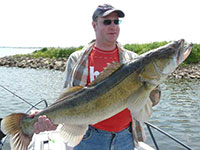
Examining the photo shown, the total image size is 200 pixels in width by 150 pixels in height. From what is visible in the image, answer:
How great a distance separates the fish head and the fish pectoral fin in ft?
3.34

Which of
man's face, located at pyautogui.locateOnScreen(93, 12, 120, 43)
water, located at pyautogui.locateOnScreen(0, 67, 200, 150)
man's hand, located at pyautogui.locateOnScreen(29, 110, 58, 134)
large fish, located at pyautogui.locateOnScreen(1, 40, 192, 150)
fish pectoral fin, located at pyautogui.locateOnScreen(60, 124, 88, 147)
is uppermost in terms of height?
man's face, located at pyautogui.locateOnScreen(93, 12, 120, 43)

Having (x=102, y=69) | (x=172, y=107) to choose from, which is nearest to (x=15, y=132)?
(x=102, y=69)

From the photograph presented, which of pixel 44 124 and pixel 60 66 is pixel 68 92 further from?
pixel 60 66

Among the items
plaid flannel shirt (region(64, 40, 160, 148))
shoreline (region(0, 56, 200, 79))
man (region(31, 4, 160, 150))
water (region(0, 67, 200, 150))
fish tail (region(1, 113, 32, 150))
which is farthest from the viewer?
shoreline (region(0, 56, 200, 79))

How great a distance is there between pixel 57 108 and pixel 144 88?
44.1 inches

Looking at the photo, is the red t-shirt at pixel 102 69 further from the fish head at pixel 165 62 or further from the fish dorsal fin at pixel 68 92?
the fish head at pixel 165 62

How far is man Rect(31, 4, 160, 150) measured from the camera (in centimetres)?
304

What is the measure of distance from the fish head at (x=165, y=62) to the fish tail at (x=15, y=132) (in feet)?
5.67

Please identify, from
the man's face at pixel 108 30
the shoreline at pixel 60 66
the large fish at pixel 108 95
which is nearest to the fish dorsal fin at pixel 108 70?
the large fish at pixel 108 95

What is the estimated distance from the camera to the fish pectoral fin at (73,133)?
2825 mm

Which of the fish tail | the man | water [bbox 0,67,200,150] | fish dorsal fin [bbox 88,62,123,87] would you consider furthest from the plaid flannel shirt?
water [bbox 0,67,200,150]

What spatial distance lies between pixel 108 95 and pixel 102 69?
60 centimetres

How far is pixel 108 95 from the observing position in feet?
8.76

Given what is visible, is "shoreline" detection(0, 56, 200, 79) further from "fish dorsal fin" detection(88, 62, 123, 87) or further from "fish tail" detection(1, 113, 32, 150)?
"fish tail" detection(1, 113, 32, 150)
